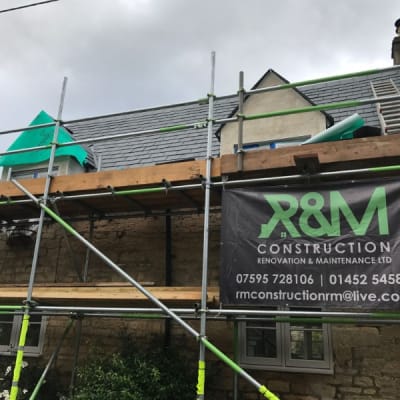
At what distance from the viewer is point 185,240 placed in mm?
7543

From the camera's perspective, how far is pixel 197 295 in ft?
17.4

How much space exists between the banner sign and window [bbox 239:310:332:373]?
1.88 m

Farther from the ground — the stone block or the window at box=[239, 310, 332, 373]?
the window at box=[239, 310, 332, 373]

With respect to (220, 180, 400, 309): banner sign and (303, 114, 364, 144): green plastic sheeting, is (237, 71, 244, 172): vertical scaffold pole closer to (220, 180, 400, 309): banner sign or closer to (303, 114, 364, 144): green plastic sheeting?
(220, 180, 400, 309): banner sign

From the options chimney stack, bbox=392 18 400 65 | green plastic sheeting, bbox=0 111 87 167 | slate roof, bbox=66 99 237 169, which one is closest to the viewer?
→ green plastic sheeting, bbox=0 111 87 167

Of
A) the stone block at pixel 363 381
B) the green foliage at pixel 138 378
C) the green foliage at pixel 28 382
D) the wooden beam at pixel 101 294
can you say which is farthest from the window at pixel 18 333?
the stone block at pixel 363 381

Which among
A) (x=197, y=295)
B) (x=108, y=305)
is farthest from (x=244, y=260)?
(x=108, y=305)

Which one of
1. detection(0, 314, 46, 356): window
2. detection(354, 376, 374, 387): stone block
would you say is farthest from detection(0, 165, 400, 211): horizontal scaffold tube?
detection(354, 376, 374, 387): stone block

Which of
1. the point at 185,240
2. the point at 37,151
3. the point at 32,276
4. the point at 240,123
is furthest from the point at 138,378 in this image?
the point at 37,151

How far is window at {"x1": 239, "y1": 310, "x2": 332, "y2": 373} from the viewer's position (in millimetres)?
6219

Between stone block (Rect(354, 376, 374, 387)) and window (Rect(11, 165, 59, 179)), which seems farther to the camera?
window (Rect(11, 165, 59, 179))

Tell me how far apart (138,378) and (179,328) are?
1443 millimetres

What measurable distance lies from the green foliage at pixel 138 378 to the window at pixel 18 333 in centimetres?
202

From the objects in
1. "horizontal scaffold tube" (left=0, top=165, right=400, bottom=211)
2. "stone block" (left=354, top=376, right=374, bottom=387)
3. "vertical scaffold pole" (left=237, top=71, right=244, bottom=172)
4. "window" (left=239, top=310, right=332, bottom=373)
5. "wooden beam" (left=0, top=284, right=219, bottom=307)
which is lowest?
"stone block" (left=354, top=376, right=374, bottom=387)
